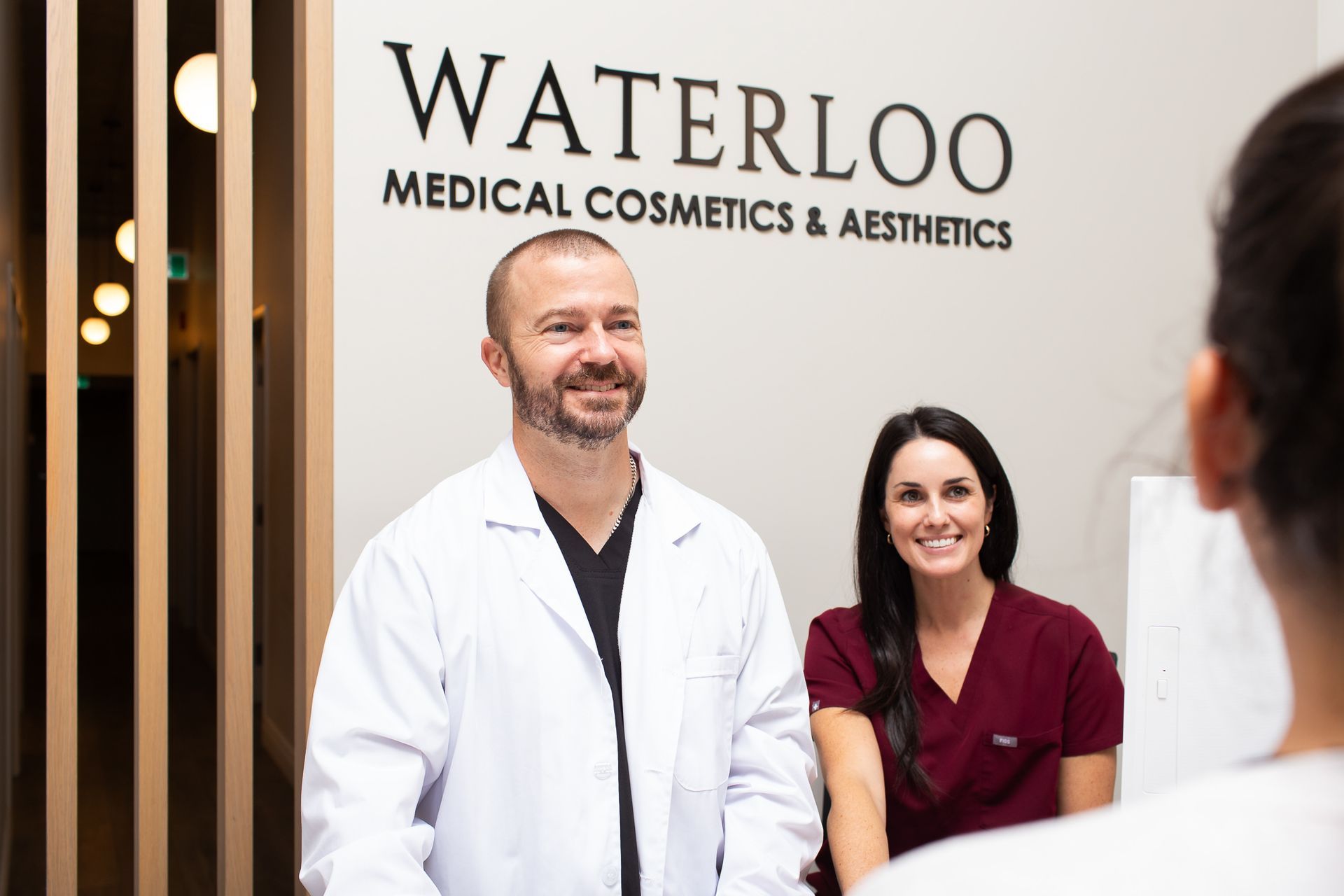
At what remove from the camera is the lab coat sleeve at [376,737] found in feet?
5.43

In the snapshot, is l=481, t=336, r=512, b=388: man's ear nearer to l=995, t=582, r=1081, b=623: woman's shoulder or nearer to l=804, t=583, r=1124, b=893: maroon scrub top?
l=804, t=583, r=1124, b=893: maroon scrub top

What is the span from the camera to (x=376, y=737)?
68.5 inches

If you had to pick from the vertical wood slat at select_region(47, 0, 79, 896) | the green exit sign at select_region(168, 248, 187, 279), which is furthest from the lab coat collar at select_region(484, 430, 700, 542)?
the green exit sign at select_region(168, 248, 187, 279)

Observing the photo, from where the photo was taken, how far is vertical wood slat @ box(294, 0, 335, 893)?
8.16 feet

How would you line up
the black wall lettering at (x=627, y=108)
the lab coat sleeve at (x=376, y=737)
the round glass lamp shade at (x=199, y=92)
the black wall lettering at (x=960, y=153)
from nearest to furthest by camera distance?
the lab coat sleeve at (x=376, y=737), the black wall lettering at (x=627, y=108), the black wall lettering at (x=960, y=153), the round glass lamp shade at (x=199, y=92)

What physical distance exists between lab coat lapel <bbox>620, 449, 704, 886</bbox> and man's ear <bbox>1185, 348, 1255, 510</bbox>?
59.6 inches

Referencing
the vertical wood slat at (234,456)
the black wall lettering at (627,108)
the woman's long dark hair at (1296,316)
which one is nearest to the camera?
the woman's long dark hair at (1296,316)

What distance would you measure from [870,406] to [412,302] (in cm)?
129

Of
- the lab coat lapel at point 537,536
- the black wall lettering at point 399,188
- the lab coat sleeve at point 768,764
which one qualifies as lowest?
the lab coat sleeve at point 768,764

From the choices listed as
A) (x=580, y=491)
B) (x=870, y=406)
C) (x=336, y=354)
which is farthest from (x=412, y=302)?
(x=870, y=406)

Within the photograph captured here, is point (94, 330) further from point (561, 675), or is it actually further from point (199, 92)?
point (561, 675)

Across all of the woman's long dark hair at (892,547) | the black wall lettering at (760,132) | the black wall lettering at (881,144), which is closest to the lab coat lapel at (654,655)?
the woman's long dark hair at (892,547)

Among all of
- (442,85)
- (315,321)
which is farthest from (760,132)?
(315,321)

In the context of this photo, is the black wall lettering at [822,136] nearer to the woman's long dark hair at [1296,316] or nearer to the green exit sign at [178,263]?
the woman's long dark hair at [1296,316]
